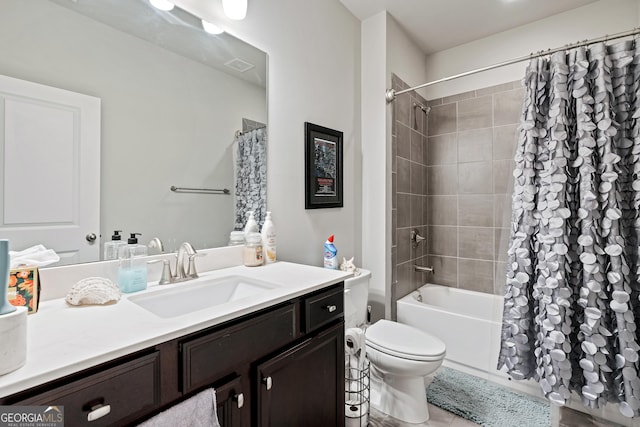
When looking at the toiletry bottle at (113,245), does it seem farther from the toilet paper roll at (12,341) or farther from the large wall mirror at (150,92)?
the toilet paper roll at (12,341)

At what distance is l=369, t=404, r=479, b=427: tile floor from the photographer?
170 centimetres

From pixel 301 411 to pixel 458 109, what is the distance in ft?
8.78

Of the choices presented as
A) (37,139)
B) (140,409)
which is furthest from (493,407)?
(37,139)

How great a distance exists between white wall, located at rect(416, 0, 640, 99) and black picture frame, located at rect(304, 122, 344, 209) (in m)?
1.44

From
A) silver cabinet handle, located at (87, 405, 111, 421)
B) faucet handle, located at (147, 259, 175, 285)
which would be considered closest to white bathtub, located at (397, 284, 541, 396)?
faucet handle, located at (147, 259, 175, 285)

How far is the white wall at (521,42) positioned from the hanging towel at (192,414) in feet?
9.69

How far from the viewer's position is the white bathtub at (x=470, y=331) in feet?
6.52

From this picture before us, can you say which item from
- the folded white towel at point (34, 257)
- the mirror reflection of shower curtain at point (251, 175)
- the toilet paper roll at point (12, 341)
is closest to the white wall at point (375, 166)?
the mirror reflection of shower curtain at point (251, 175)

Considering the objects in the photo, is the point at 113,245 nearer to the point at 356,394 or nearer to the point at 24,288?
the point at 24,288

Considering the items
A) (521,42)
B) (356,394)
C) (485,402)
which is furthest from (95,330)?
(521,42)

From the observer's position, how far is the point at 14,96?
934 mm

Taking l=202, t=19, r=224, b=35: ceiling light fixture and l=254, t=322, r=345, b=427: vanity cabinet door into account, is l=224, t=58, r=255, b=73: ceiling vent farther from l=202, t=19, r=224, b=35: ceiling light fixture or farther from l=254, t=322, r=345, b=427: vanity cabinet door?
l=254, t=322, r=345, b=427: vanity cabinet door

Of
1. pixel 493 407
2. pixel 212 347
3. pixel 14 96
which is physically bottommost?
pixel 493 407

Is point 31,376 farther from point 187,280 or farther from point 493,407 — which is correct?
point 493,407
